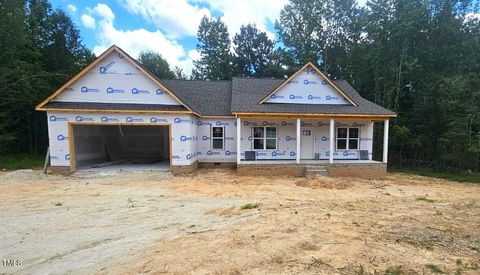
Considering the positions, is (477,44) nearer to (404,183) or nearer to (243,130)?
(404,183)

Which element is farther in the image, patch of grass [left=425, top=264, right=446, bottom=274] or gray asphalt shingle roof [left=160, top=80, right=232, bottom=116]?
gray asphalt shingle roof [left=160, top=80, right=232, bottom=116]

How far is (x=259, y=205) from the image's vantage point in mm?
8023

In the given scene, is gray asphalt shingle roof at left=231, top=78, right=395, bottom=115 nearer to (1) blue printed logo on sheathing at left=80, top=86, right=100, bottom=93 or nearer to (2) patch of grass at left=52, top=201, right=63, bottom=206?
(1) blue printed logo on sheathing at left=80, top=86, right=100, bottom=93

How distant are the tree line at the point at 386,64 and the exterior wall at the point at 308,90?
6.78m

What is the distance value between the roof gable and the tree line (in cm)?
1001

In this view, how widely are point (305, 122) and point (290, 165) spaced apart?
3315mm

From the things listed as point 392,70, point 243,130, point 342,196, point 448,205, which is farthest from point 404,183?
point 392,70

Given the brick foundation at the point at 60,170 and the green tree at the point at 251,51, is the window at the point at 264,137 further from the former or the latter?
the green tree at the point at 251,51

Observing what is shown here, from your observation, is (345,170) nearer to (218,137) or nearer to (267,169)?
(267,169)

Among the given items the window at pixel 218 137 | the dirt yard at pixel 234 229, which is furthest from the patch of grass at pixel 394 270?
the window at pixel 218 137

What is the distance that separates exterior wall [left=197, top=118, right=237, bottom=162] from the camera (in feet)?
52.4

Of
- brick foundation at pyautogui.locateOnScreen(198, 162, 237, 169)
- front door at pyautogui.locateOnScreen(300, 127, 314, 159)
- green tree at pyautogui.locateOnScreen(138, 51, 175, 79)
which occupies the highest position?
green tree at pyautogui.locateOnScreen(138, 51, 175, 79)

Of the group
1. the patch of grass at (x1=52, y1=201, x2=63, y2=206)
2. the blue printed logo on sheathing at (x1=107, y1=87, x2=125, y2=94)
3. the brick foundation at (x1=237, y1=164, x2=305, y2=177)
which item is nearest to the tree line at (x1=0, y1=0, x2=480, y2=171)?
the brick foundation at (x1=237, y1=164, x2=305, y2=177)

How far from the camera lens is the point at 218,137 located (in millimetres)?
16141
